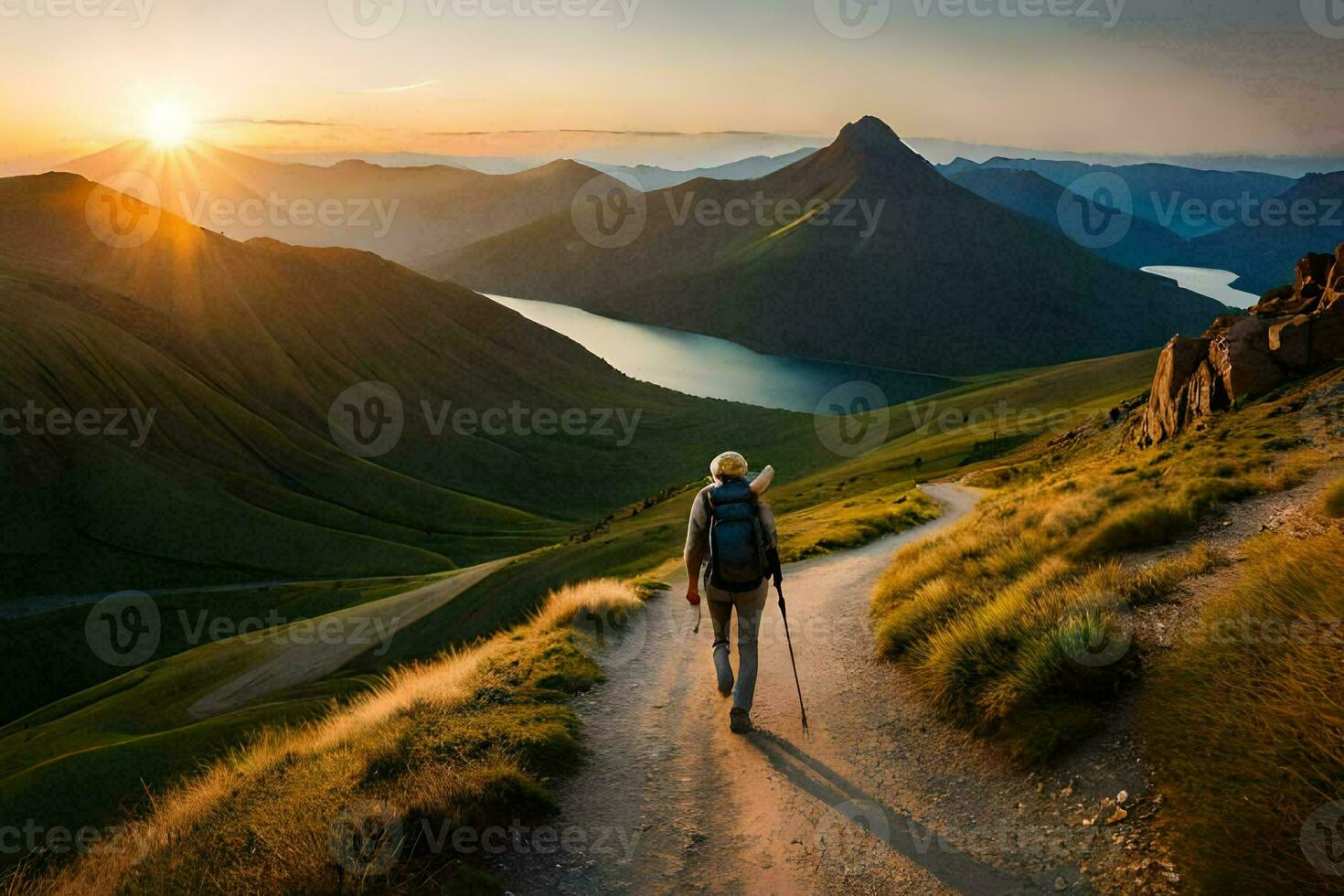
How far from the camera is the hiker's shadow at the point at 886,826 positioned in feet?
20.2

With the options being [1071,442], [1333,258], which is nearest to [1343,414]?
[1333,258]

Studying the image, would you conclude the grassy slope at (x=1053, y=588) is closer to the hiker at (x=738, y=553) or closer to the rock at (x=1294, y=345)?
the hiker at (x=738, y=553)

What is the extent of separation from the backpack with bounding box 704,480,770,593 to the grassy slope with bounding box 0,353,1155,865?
1490 centimetres

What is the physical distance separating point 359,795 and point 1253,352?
26.9m

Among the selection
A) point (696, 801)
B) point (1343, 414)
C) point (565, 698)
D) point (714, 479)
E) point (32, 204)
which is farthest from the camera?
point (32, 204)

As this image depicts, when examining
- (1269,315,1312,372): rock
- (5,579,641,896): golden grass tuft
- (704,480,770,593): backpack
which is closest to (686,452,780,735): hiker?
(704,480,770,593): backpack

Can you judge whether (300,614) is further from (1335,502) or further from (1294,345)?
(1335,502)

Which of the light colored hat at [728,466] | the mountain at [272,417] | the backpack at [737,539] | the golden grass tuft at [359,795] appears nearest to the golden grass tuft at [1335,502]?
the backpack at [737,539]

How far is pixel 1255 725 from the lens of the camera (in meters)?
6.02

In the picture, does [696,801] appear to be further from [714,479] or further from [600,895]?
[714,479]

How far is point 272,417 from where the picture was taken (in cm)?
11694

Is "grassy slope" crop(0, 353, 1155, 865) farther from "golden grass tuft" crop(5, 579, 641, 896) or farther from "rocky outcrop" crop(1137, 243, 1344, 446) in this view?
"golden grass tuft" crop(5, 579, 641, 896)

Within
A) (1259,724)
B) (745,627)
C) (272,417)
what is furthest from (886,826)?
(272,417)

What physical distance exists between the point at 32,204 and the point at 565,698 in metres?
204
